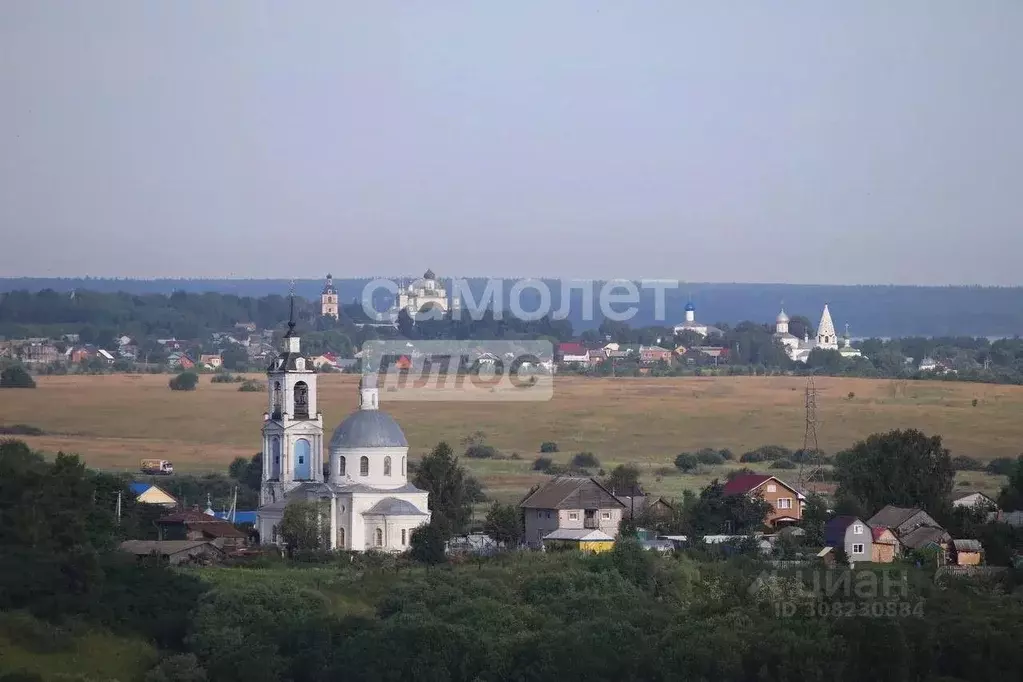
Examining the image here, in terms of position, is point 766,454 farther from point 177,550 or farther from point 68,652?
point 68,652

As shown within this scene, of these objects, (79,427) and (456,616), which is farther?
(79,427)

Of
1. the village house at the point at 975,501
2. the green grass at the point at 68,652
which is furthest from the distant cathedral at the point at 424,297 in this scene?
the green grass at the point at 68,652

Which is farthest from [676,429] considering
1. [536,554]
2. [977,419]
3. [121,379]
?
[536,554]

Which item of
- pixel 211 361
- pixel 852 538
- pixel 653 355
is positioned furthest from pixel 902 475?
pixel 653 355

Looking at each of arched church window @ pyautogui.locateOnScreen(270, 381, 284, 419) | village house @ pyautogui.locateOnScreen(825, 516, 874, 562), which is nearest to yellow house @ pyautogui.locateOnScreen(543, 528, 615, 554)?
village house @ pyautogui.locateOnScreen(825, 516, 874, 562)

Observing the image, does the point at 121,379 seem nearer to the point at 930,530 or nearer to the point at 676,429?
the point at 676,429

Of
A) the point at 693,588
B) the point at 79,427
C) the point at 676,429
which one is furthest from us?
the point at 676,429

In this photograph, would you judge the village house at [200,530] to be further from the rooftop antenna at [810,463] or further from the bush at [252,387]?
the bush at [252,387]
